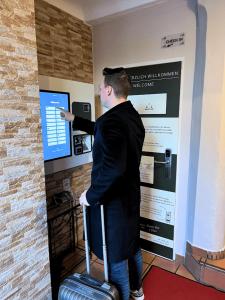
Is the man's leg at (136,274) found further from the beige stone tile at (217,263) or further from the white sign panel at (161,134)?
the white sign panel at (161,134)

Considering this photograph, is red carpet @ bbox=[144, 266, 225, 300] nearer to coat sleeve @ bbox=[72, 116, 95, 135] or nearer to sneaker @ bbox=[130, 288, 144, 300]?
sneaker @ bbox=[130, 288, 144, 300]

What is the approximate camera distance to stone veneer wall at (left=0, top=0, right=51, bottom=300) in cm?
112

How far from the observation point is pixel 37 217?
53.3 inches

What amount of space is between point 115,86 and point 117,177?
Answer: 560 mm

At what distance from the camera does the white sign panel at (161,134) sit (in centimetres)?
204

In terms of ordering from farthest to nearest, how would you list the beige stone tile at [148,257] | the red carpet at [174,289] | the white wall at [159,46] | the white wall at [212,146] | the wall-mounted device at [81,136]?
the beige stone tile at [148,257] < the wall-mounted device at [81,136] < the white wall at [159,46] < the red carpet at [174,289] < the white wall at [212,146]

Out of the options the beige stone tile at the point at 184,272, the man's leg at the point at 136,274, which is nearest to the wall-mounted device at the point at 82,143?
the man's leg at the point at 136,274

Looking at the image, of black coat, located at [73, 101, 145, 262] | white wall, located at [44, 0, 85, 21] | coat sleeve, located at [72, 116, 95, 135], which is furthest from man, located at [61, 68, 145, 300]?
white wall, located at [44, 0, 85, 21]

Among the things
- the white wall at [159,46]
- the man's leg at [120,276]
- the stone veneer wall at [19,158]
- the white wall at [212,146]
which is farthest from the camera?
the white wall at [159,46]

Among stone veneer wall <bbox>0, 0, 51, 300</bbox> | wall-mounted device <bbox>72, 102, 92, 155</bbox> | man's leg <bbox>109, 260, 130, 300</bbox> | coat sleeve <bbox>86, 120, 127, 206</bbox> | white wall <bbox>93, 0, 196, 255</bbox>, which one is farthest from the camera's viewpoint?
wall-mounted device <bbox>72, 102, 92, 155</bbox>

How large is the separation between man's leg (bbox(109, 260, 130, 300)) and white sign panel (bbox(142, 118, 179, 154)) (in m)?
1.05

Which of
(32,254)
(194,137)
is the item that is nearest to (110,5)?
(194,137)

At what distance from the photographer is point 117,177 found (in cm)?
126

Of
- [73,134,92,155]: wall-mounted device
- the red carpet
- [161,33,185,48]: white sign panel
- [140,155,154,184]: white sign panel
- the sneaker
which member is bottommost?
the red carpet
